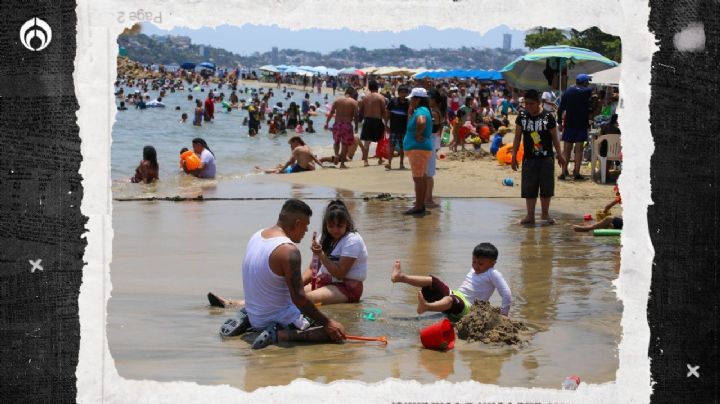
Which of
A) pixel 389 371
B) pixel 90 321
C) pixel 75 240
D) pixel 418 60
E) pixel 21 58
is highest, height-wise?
pixel 418 60

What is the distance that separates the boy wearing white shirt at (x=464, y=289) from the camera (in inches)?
259

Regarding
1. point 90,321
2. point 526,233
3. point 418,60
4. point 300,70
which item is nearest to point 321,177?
point 526,233

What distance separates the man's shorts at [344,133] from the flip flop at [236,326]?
42.3 ft

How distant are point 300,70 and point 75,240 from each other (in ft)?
251

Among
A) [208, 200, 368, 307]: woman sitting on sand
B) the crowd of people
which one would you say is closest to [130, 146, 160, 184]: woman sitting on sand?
the crowd of people

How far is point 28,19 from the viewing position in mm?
3688

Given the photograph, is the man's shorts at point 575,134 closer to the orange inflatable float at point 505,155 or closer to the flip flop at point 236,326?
the orange inflatable float at point 505,155

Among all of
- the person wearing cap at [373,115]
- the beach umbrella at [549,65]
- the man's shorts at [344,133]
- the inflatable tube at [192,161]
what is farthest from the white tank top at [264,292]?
the beach umbrella at [549,65]

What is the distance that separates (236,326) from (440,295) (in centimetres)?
143

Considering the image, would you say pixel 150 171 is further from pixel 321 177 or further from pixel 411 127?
pixel 411 127

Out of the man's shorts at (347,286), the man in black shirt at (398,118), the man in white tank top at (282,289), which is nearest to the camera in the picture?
the man in white tank top at (282,289)

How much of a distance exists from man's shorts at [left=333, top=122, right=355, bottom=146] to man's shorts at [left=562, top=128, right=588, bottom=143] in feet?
17.6

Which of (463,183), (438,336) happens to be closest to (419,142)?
(463,183)

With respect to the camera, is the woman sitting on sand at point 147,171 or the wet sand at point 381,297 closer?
the wet sand at point 381,297
